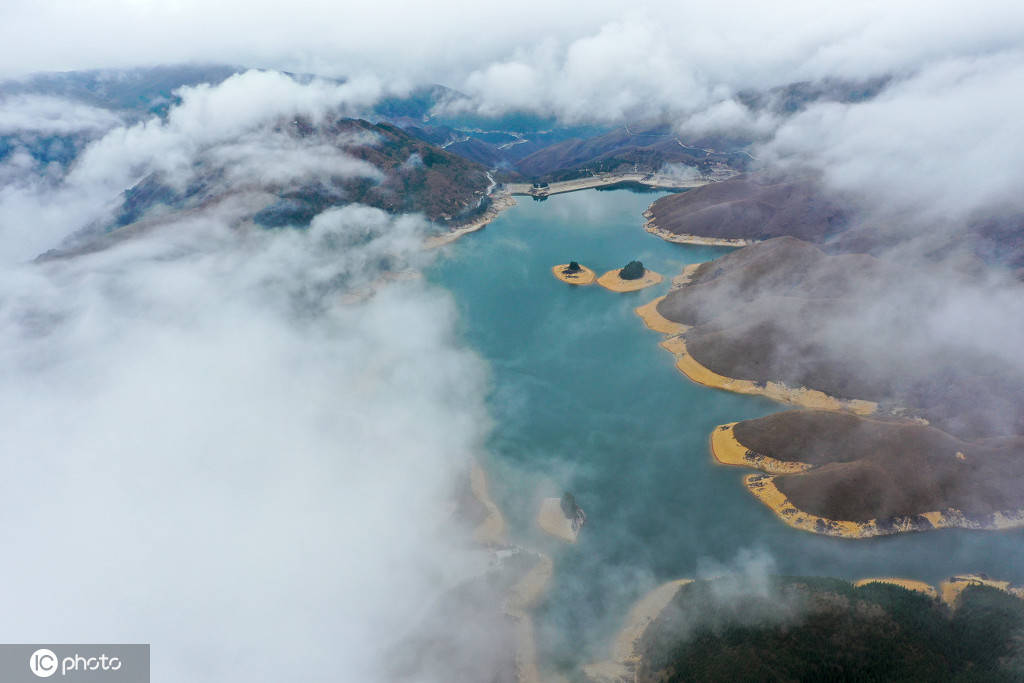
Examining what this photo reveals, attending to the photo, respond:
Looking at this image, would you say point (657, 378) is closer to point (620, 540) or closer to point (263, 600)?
point (620, 540)

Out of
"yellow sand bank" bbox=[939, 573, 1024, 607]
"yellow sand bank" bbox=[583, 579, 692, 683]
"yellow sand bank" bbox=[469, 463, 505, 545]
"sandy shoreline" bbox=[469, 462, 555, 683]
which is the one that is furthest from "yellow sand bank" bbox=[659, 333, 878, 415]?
"sandy shoreline" bbox=[469, 462, 555, 683]

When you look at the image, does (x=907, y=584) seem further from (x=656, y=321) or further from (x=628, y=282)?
(x=628, y=282)

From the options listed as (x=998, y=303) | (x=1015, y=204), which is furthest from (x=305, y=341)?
(x=1015, y=204)

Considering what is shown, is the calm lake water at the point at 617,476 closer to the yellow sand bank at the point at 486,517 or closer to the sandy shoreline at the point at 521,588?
the sandy shoreline at the point at 521,588

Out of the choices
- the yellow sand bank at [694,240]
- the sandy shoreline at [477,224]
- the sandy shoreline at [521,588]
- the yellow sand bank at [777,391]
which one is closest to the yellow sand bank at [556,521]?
the sandy shoreline at [521,588]

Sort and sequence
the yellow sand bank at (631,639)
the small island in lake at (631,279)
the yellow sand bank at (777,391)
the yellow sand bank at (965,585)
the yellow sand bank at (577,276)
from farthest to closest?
the yellow sand bank at (577,276), the small island in lake at (631,279), the yellow sand bank at (777,391), the yellow sand bank at (965,585), the yellow sand bank at (631,639)

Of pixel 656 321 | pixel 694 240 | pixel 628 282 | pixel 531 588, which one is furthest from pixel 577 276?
pixel 531 588

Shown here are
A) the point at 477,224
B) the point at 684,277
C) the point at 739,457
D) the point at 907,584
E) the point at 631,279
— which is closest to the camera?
the point at 907,584
